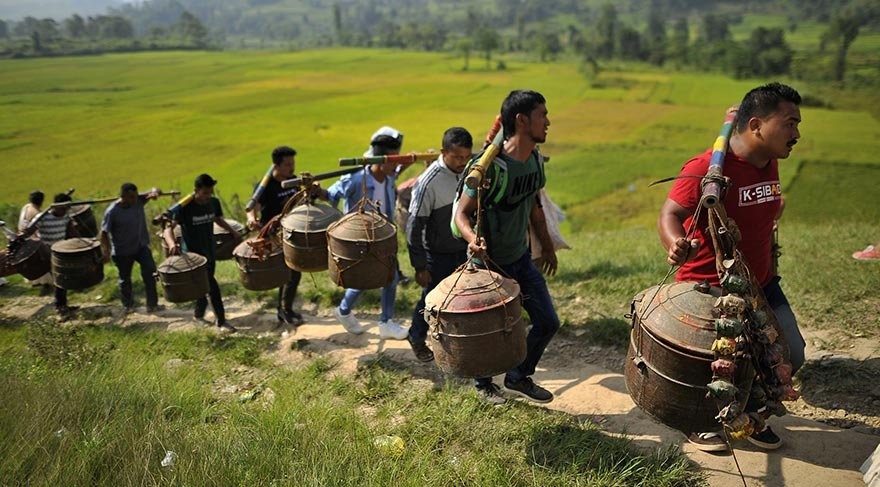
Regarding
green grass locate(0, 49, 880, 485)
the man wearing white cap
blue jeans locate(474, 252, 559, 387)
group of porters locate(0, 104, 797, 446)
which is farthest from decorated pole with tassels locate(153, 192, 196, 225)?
blue jeans locate(474, 252, 559, 387)

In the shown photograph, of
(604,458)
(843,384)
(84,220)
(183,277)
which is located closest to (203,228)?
(183,277)

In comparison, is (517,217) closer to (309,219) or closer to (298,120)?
(309,219)

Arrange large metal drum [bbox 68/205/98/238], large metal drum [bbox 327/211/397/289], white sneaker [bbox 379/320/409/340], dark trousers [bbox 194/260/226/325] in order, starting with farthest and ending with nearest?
large metal drum [bbox 68/205/98/238], dark trousers [bbox 194/260/226/325], white sneaker [bbox 379/320/409/340], large metal drum [bbox 327/211/397/289]

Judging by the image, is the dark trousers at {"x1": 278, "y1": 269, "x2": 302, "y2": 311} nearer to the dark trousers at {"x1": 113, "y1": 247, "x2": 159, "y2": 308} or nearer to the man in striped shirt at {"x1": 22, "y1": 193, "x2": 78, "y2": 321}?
the dark trousers at {"x1": 113, "y1": 247, "x2": 159, "y2": 308}

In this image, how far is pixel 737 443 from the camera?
3.50 meters

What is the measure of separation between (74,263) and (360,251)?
4276 millimetres

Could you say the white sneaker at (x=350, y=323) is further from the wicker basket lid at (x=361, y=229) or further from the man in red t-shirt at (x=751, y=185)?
the man in red t-shirt at (x=751, y=185)

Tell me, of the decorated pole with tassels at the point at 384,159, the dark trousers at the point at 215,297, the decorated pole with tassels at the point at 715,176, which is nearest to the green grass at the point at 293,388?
the dark trousers at the point at 215,297

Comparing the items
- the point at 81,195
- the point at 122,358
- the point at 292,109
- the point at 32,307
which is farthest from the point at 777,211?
the point at 292,109

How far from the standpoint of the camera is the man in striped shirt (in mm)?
7512

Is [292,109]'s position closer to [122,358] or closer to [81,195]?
[81,195]

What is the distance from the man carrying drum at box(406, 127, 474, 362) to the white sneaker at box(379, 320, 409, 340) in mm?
1074

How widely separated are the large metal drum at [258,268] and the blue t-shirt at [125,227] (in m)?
2.30

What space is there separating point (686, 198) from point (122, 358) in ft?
15.2
